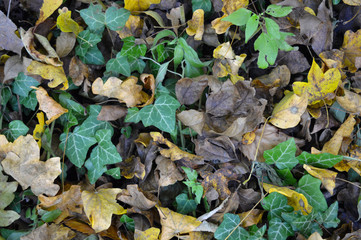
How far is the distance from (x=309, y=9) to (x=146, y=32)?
62 cm

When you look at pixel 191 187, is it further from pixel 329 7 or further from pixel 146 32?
pixel 329 7

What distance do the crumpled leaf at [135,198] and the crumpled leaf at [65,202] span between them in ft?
0.48

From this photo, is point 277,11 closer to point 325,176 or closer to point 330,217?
point 325,176

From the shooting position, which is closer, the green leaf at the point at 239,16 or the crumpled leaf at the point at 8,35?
the green leaf at the point at 239,16

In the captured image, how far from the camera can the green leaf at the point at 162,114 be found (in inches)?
43.9

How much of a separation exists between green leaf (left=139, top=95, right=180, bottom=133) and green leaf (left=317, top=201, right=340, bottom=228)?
1.93ft

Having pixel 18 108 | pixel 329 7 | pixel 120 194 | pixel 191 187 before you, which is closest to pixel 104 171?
pixel 120 194

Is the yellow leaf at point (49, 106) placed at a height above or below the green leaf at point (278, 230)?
above

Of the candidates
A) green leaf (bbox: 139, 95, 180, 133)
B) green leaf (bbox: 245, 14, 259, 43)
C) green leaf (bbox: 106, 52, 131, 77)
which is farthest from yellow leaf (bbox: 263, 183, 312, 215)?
green leaf (bbox: 106, 52, 131, 77)

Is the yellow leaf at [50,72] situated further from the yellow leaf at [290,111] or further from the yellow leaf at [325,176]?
the yellow leaf at [325,176]

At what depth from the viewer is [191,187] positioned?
117 centimetres

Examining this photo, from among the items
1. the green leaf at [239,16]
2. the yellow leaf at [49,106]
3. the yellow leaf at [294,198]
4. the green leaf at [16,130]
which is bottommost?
the yellow leaf at [294,198]

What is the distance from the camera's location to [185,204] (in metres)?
1.15

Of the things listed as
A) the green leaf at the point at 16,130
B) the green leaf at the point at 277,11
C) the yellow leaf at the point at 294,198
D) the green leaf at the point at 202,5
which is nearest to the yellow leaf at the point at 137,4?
the green leaf at the point at 202,5
